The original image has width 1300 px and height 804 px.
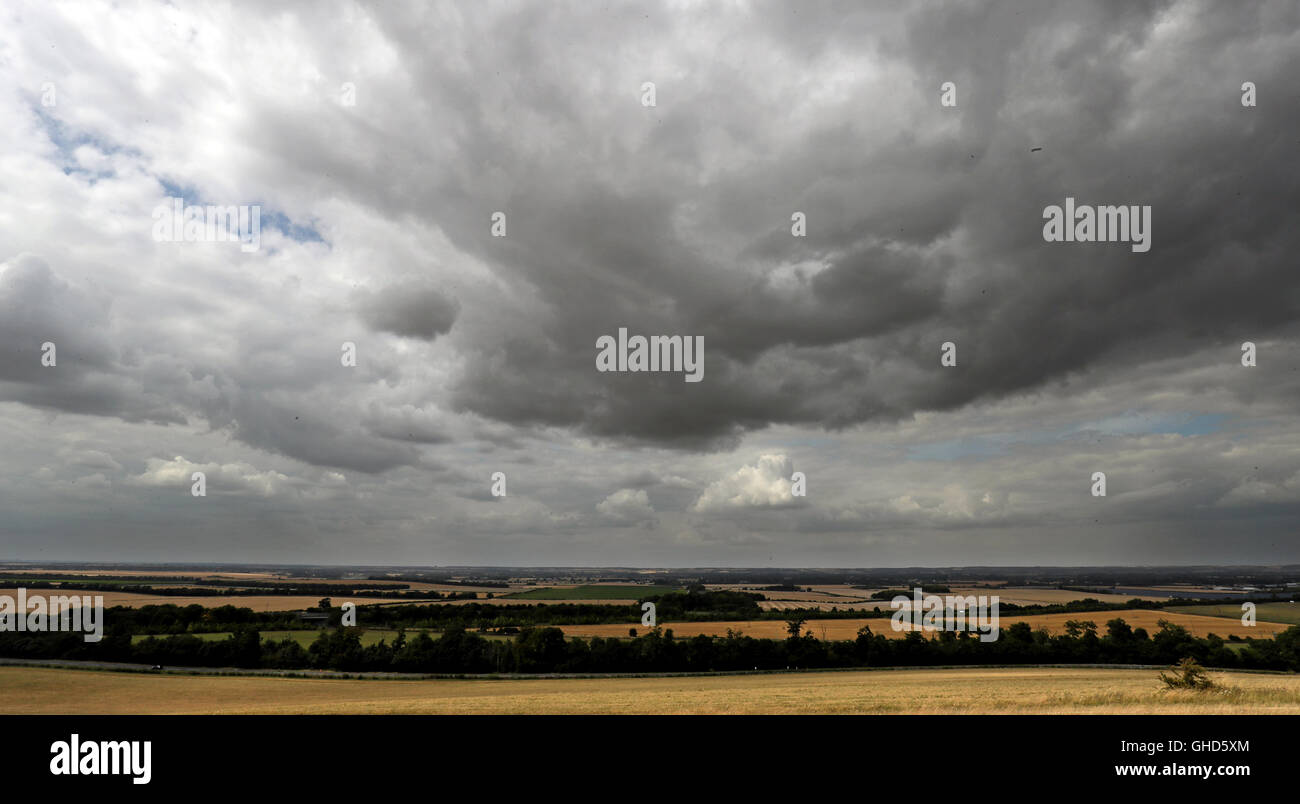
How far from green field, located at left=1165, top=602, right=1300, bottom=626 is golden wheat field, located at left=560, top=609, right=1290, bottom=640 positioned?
4.80 metres

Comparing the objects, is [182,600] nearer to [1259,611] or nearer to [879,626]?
[879,626]

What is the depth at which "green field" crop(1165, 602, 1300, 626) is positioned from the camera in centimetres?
10438

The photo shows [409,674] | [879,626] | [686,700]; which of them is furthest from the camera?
[879,626]

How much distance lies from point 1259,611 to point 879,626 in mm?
81828

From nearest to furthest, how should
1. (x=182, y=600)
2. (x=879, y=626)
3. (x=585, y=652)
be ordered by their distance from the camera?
(x=585, y=652), (x=879, y=626), (x=182, y=600)

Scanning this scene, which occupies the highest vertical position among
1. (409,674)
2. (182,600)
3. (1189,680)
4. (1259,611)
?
(1189,680)

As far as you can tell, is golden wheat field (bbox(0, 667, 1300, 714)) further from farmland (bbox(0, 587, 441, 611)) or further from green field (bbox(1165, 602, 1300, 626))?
green field (bbox(1165, 602, 1300, 626))

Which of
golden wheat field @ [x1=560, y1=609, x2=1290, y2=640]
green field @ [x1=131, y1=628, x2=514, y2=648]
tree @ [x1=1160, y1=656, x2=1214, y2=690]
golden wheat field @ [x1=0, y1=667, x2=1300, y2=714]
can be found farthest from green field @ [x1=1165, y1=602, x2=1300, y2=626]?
green field @ [x1=131, y1=628, x2=514, y2=648]

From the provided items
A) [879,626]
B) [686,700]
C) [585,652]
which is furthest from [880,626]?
[686,700]

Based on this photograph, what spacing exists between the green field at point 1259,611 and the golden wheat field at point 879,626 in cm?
480

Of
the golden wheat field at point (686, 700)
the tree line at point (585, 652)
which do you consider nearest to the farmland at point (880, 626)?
the tree line at point (585, 652)

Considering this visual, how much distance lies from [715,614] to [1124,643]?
231 feet

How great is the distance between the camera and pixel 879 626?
99.9 m
